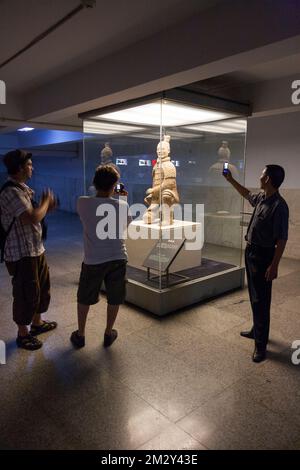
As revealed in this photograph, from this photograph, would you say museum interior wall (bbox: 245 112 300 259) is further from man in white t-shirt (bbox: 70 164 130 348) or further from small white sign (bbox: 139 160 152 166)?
man in white t-shirt (bbox: 70 164 130 348)

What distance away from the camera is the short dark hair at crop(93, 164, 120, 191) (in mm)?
2461

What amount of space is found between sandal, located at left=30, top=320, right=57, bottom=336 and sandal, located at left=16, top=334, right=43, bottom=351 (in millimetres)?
202

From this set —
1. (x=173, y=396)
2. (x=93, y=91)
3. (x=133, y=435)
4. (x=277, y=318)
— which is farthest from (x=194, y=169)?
(x=133, y=435)

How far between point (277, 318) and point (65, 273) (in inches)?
116

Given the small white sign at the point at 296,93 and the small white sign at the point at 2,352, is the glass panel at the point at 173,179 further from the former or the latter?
the small white sign at the point at 2,352

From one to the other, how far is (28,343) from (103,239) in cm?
107

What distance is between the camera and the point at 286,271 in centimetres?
499

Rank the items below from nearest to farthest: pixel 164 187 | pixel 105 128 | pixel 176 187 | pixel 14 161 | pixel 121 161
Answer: pixel 14 161 → pixel 164 187 → pixel 176 187 → pixel 105 128 → pixel 121 161

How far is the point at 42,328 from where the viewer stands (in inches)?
118

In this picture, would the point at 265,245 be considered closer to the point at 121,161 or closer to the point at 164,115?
the point at 164,115

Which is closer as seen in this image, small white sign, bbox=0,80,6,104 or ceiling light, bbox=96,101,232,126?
ceiling light, bbox=96,101,232,126

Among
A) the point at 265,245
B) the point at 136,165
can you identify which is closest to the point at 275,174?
the point at 265,245

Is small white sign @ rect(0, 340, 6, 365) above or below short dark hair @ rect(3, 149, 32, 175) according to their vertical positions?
below

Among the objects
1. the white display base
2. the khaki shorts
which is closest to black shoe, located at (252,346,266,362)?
the khaki shorts
